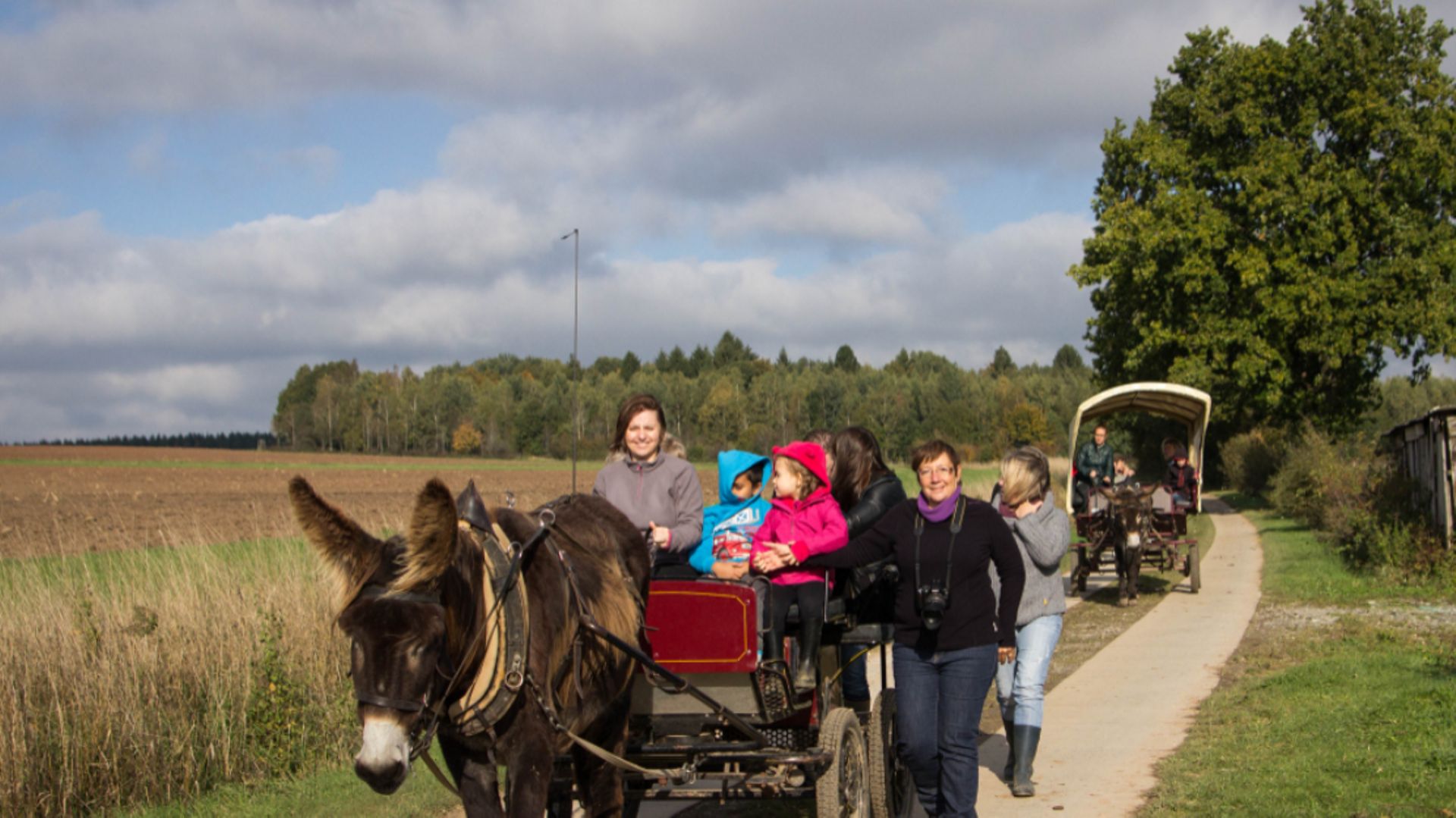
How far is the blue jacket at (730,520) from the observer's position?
6.03 meters

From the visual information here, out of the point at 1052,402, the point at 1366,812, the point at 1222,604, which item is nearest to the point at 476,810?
the point at 1366,812

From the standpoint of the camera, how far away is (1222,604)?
598 inches

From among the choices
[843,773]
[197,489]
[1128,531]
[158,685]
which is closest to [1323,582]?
[1128,531]

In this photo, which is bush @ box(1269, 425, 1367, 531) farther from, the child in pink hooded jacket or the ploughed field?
the child in pink hooded jacket

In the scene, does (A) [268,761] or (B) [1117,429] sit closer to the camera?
(A) [268,761]

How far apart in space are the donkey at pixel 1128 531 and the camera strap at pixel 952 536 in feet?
35.3

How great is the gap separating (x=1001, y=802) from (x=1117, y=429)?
45311mm

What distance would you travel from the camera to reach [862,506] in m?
6.38

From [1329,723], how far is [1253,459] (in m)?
36.1

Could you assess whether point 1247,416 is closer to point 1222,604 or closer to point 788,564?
point 1222,604

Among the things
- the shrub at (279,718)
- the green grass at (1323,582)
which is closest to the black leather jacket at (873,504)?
the shrub at (279,718)

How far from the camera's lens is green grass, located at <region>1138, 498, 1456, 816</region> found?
21.2 ft

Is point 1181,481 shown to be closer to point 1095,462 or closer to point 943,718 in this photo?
point 1095,462

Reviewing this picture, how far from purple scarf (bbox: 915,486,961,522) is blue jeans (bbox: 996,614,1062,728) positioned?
1.50 meters
